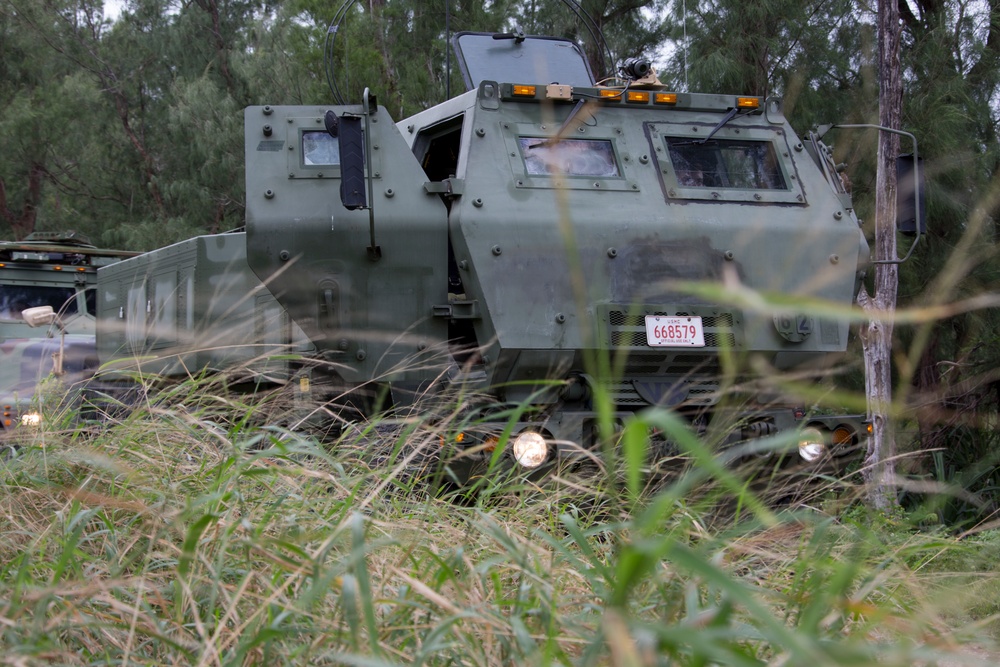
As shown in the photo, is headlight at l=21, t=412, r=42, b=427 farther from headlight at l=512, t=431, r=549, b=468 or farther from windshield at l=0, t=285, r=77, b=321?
windshield at l=0, t=285, r=77, b=321

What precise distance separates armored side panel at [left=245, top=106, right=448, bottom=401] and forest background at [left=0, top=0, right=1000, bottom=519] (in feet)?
5.50

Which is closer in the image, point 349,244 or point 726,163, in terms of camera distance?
point 349,244

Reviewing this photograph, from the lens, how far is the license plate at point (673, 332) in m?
5.68

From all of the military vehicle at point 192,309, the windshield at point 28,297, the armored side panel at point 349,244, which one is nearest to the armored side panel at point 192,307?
the military vehicle at point 192,309

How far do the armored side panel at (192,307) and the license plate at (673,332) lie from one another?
87.4 inches

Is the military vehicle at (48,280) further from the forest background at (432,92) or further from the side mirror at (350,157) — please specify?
the side mirror at (350,157)

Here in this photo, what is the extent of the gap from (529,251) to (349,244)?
0.91m

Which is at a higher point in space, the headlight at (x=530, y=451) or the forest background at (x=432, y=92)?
the forest background at (x=432, y=92)

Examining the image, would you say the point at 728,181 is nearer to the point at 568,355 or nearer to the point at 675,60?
the point at 568,355

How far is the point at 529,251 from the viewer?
570 centimetres

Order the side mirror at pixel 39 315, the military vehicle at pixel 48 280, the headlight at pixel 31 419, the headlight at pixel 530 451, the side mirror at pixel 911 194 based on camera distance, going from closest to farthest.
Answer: the headlight at pixel 31 419
the headlight at pixel 530 451
the side mirror at pixel 39 315
the side mirror at pixel 911 194
the military vehicle at pixel 48 280

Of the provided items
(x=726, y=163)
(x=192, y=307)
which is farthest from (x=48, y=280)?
(x=726, y=163)

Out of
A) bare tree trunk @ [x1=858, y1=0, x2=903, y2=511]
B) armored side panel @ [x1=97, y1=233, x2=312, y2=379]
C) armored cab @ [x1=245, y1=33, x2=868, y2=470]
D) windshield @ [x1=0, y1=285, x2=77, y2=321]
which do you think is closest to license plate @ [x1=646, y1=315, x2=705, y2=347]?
armored cab @ [x1=245, y1=33, x2=868, y2=470]

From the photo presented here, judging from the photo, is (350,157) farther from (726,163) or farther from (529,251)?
(726,163)
